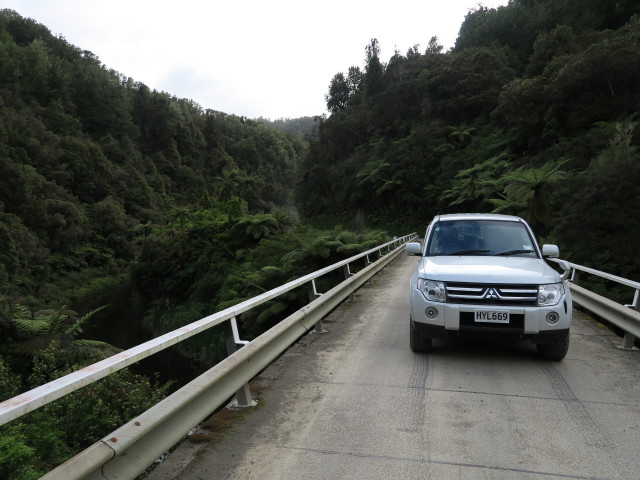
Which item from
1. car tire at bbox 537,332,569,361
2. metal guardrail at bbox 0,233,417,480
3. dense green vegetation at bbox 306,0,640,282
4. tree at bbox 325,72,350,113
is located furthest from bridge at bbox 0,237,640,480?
tree at bbox 325,72,350,113

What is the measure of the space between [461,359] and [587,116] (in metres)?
34.5

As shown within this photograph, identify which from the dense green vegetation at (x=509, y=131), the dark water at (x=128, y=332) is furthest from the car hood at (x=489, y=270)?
the dense green vegetation at (x=509, y=131)

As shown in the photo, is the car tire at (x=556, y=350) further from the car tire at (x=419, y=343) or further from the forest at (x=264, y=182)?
the forest at (x=264, y=182)

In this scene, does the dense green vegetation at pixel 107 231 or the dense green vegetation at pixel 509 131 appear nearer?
the dense green vegetation at pixel 107 231

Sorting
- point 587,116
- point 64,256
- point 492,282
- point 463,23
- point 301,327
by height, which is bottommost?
point 64,256

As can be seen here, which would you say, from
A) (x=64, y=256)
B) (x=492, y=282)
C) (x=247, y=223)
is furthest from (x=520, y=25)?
(x=492, y=282)

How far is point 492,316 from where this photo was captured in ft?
16.6

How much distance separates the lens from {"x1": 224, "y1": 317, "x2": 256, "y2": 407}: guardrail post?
410cm

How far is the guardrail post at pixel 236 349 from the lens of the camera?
410cm

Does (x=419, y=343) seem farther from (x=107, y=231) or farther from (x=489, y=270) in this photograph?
(x=107, y=231)

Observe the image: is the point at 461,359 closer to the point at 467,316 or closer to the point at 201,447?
the point at 467,316

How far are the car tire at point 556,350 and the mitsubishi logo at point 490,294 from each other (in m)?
0.96

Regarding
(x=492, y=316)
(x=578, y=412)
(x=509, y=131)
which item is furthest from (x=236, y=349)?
(x=509, y=131)

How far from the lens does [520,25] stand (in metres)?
71.4
